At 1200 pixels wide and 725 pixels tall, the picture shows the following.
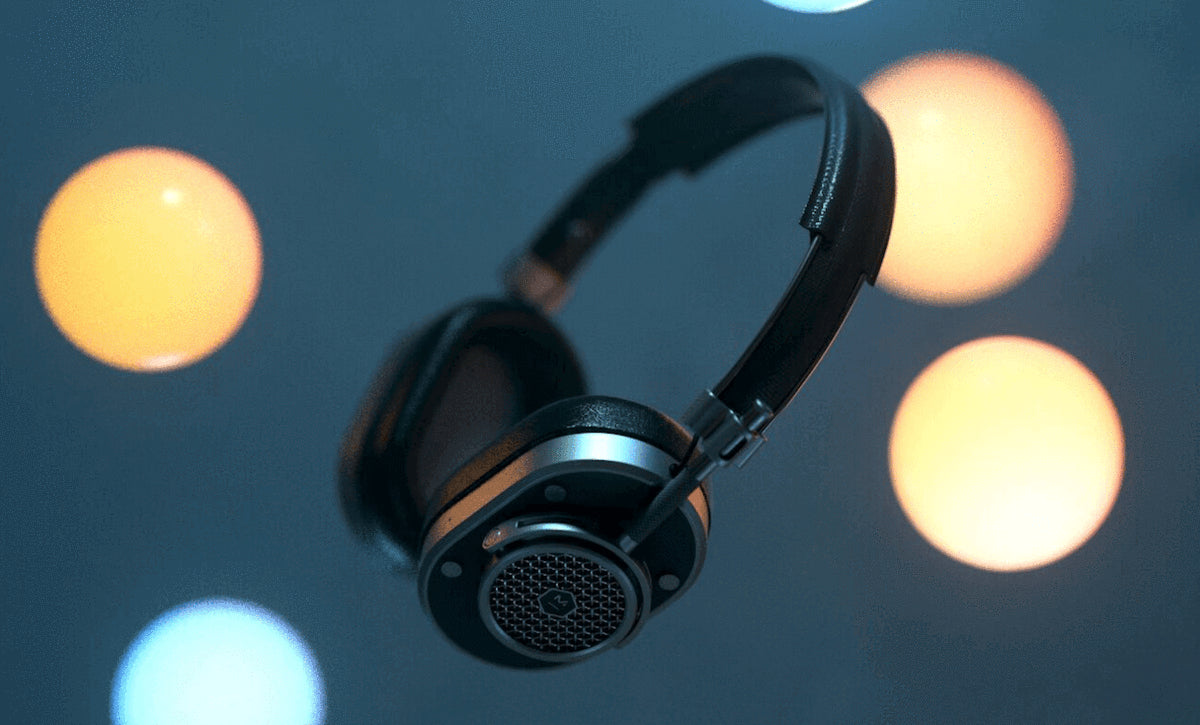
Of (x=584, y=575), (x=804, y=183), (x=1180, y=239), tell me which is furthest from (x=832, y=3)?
(x=584, y=575)

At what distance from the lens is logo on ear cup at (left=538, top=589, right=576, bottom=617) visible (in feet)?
1.68

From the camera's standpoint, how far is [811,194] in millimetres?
503

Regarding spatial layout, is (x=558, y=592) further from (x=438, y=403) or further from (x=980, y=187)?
(x=980, y=187)

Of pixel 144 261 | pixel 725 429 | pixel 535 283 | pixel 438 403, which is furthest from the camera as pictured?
pixel 144 261

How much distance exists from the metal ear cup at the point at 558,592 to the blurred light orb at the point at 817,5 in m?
0.67

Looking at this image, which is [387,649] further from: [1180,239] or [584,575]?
[1180,239]

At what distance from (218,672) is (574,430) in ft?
1.85

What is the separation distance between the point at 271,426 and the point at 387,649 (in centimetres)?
22

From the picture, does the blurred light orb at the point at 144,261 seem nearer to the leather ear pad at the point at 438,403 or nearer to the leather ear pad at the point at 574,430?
the leather ear pad at the point at 438,403

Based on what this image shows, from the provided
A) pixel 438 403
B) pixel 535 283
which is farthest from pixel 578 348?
pixel 438 403

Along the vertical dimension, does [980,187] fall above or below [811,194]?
above

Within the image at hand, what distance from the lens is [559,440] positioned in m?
0.51

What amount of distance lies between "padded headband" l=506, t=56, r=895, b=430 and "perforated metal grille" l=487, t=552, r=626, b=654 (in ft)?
0.36

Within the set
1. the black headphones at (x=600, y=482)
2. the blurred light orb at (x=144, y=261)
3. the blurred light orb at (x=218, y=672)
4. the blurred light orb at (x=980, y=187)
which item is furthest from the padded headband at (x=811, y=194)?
the blurred light orb at (x=218, y=672)
